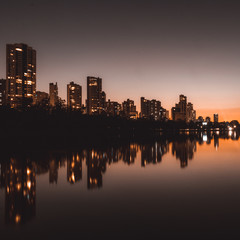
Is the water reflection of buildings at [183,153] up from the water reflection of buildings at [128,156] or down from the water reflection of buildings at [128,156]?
down

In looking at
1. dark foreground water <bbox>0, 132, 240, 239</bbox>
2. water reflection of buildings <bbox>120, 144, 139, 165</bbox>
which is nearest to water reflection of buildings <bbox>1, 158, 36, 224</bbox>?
dark foreground water <bbox>0, 132, 240, 239</bbox>

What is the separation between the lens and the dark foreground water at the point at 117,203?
25.2 ft

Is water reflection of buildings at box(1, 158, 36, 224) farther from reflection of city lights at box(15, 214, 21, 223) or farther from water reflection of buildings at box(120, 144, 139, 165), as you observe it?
water reflection of buildings at box(120, 144, 139, 165)

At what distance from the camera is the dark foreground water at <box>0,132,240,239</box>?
303 inches

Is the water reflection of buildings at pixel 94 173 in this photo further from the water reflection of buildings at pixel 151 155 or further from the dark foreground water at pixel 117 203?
the water reflection of buildings at pixel 151 155

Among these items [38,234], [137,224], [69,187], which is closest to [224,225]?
[137,224]

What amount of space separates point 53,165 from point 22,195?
7.86 m

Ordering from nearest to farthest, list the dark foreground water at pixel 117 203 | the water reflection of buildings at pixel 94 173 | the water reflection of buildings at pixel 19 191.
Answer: the dark foreground water at pixel 117 203
the water reflection of buildings at pixel 19 191
the water reflection of buildings at pixel 94 173

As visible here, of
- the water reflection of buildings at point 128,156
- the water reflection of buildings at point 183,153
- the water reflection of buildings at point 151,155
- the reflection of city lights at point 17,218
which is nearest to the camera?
the reflection of city lights at point 17,218

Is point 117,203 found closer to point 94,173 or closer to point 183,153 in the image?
point 94,173

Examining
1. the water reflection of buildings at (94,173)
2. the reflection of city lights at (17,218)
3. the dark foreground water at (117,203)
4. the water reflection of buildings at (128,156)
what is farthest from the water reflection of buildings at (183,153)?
the reflection of city lights at (17,218)

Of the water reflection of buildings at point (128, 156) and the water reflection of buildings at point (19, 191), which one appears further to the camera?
the water reflection of buildings at point (128, 156)

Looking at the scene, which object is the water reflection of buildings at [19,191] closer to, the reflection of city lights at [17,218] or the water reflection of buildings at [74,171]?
the reflection of city lights at [17,218]

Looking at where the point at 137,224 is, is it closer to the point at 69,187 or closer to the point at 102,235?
the point at 102,235
